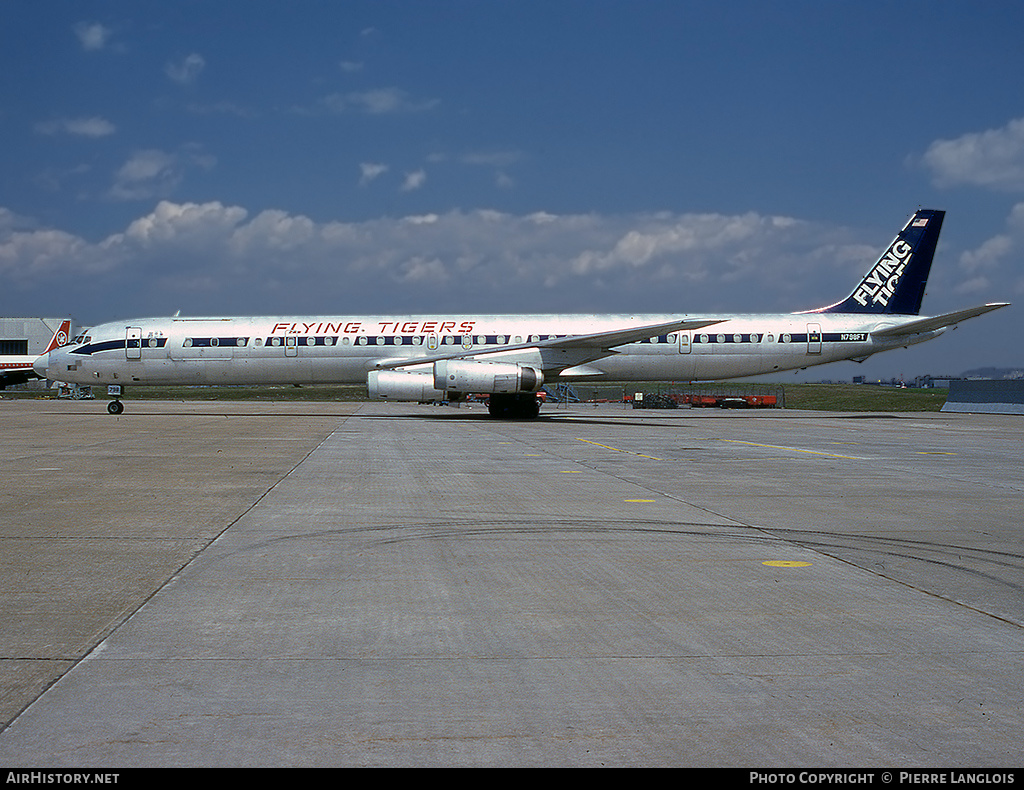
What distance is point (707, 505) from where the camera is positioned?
9.55m

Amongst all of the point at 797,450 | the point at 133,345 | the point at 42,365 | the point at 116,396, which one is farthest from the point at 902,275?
the point at 42,365

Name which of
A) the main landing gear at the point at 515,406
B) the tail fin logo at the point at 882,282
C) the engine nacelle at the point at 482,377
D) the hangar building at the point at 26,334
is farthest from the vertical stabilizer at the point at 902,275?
the hangar building at the point at 26,334

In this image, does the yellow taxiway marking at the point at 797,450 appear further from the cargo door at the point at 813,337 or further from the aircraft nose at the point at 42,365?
the aircraft nose at the point at 42,365

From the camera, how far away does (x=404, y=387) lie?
26.9 m

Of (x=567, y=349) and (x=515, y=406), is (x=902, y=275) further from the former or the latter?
(x=515, y=406)

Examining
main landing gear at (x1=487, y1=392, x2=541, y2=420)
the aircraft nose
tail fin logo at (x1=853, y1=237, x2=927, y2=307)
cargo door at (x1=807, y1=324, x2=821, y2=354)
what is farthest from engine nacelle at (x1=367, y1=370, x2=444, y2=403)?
tail fin logo at (x1=853, y1=237, x2=927, y2=307)

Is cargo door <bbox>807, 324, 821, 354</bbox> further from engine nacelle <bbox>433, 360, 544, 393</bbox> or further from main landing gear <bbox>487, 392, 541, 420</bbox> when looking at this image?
engine nacelle <bbox>433, 360, 544, 393</bbox>

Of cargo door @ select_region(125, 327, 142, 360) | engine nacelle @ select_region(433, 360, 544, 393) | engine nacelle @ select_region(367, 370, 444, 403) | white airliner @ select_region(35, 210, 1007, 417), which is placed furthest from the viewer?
cargo door @ select_region(125, 327, 142, 360)

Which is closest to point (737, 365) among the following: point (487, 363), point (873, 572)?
point (487, 363)

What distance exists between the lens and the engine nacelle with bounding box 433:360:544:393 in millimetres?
26391

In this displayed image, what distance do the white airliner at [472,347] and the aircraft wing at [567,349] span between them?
5 cm

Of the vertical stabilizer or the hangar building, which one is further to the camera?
the hangar building

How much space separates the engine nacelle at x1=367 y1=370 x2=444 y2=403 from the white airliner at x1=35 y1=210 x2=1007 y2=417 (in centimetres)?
97

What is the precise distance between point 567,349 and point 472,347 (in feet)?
10.9
